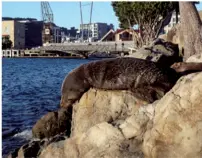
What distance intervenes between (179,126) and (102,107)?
3.11 meters

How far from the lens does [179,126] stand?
18.4 ft

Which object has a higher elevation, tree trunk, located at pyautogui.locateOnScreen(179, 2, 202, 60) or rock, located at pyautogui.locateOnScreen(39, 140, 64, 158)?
tree trunk, located at pyautogui.locateOnScreen(179, 2, 202, 60)

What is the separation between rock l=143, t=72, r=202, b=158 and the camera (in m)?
5.46

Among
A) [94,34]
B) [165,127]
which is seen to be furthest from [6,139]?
[94,34]

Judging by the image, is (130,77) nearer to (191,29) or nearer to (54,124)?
(54,124)

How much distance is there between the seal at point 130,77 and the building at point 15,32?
4393 inches

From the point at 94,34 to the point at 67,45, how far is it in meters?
93.7

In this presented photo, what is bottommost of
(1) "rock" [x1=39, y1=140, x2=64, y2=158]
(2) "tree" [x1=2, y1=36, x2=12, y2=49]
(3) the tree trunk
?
(1) "rock" [x1=39, y1=140, x2=64, y2=158]

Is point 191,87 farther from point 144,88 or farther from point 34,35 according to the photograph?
point 34,35

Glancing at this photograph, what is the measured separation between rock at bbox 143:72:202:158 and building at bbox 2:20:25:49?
4536 inches

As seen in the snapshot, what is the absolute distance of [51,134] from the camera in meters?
11.0

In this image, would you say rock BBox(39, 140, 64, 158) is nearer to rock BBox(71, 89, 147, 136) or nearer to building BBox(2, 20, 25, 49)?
rock BBox(71, 89, 147, 136)

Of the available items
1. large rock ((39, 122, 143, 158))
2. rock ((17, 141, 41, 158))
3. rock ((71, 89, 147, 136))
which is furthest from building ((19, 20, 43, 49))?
large rock ((39, 122, 143, 158))

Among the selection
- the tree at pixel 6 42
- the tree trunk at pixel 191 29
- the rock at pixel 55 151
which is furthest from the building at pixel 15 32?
the rock at pixel 55 151
